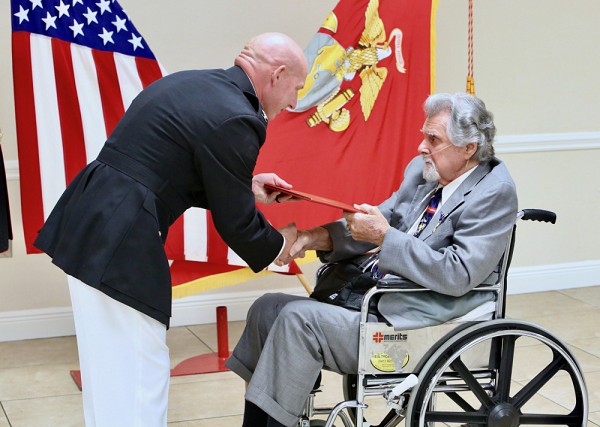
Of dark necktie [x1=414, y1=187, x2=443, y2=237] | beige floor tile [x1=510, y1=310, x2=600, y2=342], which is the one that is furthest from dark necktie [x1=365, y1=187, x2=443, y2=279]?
beige floor tile [x1=510, y1=310, x2=600, y2=342]

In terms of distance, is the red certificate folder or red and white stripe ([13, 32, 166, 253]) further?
red and white stripe ([13, 32, 166, 253])

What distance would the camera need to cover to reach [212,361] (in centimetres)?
382

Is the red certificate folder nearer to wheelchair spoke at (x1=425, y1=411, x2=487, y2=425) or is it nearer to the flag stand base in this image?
wheelchair spoke at (x1=425, y1=411, x2=487, y2=425)

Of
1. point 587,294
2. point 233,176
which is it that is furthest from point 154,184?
point 587,294

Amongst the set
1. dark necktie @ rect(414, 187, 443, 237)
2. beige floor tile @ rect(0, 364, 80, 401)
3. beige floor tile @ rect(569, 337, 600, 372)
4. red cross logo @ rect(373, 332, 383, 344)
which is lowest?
beige floor tile @ rect(569, 337, 600, 372)

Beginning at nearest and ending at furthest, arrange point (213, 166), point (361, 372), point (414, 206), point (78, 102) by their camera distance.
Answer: point (213, 166), point (361, 372), point (414, 206), point (78, 102)

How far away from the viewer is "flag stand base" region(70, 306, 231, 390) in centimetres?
371

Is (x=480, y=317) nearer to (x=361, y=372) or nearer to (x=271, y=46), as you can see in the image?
(x=361, y=372)

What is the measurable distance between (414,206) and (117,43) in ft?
4.52

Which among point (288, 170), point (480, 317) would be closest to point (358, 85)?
point (288, 170)

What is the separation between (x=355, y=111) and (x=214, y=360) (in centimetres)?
119

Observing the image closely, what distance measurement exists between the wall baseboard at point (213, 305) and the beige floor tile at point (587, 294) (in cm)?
5

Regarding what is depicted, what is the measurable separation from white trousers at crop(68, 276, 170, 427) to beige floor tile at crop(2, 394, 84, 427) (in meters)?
1.02

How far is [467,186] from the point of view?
2553mm
